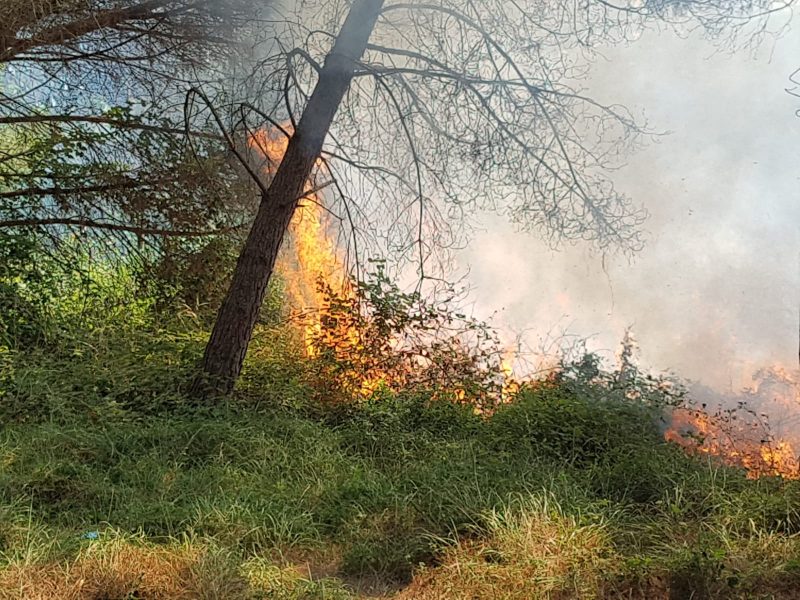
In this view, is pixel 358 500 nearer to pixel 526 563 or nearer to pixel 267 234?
pixel 526 563

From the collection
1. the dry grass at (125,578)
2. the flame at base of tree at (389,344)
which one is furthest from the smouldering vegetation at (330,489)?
the flame at base of tree at (389,344)

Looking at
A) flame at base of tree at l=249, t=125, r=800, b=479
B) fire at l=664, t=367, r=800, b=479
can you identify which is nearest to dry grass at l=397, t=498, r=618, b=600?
fire at l=664, t=367, r=800, b=479

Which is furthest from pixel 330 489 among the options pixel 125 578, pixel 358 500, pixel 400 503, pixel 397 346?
pixel 397 346

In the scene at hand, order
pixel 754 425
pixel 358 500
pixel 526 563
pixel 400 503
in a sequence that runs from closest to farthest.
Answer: pixel 526 563, pixel 400 503, pixel 358 500, pixel 754 425

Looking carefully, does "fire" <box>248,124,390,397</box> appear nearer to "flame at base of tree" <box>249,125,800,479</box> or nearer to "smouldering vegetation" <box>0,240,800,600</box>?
"flame at base of tree" <box>249,125,800,479</box>

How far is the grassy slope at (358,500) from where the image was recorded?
2088 millimetres

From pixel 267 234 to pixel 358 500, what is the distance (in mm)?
2125

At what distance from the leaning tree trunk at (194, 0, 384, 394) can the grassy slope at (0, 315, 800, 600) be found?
0.91 feet

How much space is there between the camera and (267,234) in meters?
4.32

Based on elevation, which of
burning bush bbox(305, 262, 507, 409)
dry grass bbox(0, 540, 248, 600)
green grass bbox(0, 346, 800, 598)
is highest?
burning bush bbox(305, 262, 507, 409)

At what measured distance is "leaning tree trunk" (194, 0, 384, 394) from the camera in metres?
4.29

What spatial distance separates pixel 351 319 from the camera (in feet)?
16.3

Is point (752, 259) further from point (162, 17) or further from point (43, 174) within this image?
point (43, 174)

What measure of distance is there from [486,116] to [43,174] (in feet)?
10.6
